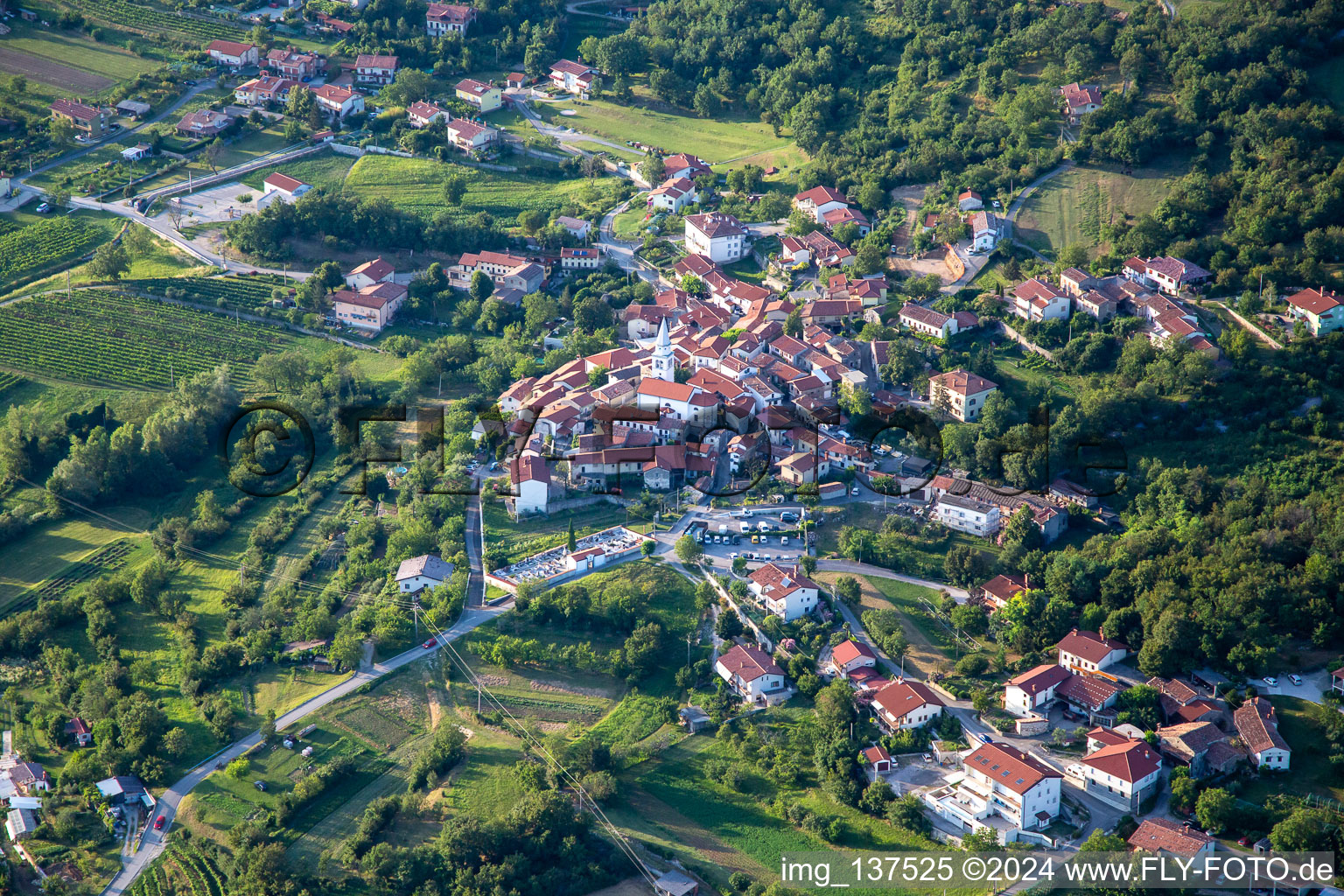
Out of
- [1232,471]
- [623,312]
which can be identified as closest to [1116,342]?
[1232,471]

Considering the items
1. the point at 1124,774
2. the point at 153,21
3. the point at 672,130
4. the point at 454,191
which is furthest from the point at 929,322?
the point at 153,21

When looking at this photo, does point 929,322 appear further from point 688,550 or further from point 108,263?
point 108,263

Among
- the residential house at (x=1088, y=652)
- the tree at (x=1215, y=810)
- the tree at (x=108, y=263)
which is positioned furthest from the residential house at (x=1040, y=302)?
the tree at (x=108, y=263)

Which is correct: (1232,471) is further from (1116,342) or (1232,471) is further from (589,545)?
(589,545)

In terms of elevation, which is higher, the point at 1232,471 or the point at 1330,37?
the point at 1330,37

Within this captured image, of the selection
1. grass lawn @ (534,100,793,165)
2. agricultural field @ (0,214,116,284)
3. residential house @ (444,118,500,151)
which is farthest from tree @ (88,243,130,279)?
grass lawn @ (534,100,793,165)

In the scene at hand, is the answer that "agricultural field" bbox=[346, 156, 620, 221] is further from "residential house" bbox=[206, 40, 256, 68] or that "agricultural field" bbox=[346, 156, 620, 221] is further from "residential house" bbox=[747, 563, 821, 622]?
"residential house" bbox=[747, 563, 821, 622]
